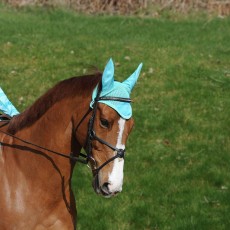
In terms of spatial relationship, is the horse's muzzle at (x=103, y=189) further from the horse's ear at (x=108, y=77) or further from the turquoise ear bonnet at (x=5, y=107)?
the turquoise ear bonnet at (x=5, y=107)

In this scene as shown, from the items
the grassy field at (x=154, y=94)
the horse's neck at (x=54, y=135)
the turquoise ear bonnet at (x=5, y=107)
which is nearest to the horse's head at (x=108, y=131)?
the horse's neck at (x=54, y=135)

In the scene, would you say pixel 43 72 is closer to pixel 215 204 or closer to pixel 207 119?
pixel 207 119

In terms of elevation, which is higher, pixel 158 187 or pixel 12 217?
pixel 12 217

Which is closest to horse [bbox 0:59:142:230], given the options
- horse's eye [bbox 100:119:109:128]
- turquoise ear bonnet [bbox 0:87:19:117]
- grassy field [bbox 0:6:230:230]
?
horse's eye [bbox 100:119:109:128]

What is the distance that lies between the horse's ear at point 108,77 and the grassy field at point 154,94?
3.16 m

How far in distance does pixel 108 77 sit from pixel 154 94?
6.86 metres

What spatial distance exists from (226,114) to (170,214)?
3.17 metres

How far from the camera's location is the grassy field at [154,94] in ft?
23.6

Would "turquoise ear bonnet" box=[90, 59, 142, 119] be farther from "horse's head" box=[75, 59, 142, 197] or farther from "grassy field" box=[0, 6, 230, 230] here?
"grassy field" box=[0, 6, 230, 230]

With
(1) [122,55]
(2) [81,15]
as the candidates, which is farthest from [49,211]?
(2) [81,15]

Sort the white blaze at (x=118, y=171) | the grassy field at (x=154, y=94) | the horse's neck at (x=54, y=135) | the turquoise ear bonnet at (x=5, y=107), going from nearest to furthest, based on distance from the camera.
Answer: the white blaze at (x=118, y=171)
the horse's neck at (x=54, y=135)
the turquoise ear bonnet at (x=5, y=107)
the grassy field at (x=154, y=94)

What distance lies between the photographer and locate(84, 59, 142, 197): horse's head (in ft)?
12.4

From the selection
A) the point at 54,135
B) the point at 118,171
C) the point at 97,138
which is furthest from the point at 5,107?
the point at 118,171

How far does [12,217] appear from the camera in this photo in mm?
4148
